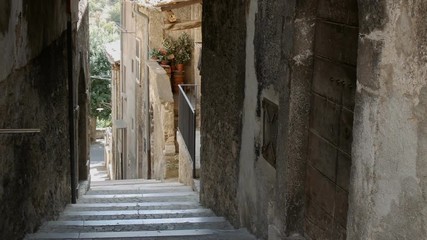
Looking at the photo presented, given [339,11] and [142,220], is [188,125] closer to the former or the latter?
[142,220]

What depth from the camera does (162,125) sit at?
14836 mm

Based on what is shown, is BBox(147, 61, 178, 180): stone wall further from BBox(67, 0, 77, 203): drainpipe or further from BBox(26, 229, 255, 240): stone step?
BBox(26, 229, 255, 240): stone step

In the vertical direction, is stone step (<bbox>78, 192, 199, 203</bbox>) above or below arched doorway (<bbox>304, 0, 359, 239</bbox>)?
below

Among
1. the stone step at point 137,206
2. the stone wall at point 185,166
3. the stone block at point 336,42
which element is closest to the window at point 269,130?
the stone block at point 336,42

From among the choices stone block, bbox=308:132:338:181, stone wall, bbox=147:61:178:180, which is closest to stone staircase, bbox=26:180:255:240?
stone block, bbox=308:132:338:181

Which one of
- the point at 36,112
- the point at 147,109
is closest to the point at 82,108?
the point at 36,112

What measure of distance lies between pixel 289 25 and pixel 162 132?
10.9 m

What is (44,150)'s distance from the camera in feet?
22.9

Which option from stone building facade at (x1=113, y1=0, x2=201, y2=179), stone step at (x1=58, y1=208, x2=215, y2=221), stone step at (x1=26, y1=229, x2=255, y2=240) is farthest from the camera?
stone building facade at (x1=113, y1=0, x2=201, y2=179)

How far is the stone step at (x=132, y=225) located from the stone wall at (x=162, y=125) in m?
6.87

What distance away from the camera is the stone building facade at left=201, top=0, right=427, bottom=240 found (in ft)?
7.88

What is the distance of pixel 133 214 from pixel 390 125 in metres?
5.59

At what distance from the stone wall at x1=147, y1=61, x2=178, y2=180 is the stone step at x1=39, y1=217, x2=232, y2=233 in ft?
22.5

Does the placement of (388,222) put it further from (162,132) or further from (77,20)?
(162,132)
